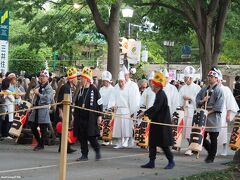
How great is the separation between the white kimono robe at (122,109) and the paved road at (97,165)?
2.66ft

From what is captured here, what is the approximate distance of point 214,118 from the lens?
1181 centimetres

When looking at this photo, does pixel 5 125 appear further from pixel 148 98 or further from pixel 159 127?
pixel 159 127

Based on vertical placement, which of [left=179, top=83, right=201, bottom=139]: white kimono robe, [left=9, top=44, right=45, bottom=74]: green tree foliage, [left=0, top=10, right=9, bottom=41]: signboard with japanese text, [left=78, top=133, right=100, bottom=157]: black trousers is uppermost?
[left=9, top=44, right=45, bottom=74]: green tree foliage

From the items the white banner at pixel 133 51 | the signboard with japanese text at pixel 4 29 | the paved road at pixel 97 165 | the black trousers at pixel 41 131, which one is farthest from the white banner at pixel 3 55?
the white banner at pixel 133 51

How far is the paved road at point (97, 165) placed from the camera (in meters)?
9.72

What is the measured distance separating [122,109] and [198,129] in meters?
3.16

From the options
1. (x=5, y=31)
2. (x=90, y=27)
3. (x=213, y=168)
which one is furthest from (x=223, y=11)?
(x=213, y=168)

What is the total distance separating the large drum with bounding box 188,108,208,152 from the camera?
11.8 m

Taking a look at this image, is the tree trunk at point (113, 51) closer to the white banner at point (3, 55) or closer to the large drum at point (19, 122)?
the white banner at point (3, 55)

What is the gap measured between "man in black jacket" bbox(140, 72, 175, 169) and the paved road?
0.99 ft

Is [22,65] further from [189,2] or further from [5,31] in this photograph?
[5,31]

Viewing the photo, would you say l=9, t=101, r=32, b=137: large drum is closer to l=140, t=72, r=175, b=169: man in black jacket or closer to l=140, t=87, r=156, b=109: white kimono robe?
l=140, t=87, r=156, b=109: white kimono robe

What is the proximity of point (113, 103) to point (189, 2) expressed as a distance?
32.5 feet

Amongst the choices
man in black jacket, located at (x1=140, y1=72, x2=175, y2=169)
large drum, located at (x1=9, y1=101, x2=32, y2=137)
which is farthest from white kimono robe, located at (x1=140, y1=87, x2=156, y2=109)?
man in black jacket, located at (x1=140, y1=72, x2=175, y2=169)
